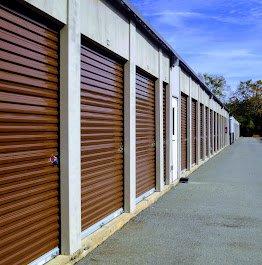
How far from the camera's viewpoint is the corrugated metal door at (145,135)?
11.4 meters

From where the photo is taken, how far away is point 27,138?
5719 millimetres

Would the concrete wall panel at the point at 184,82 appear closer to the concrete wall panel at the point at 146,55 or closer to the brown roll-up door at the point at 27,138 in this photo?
the concrete wall panel at the point at 146,55

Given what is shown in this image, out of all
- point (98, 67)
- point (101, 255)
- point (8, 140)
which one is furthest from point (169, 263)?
point (98, 67)

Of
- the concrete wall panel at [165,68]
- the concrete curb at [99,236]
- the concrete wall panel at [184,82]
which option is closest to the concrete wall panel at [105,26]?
the concrete curb at [99,236]

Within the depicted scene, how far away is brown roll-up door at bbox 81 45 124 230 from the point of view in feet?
25.2

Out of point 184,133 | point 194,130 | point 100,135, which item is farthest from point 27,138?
point 194,130

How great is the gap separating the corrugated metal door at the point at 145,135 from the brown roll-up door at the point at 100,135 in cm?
153

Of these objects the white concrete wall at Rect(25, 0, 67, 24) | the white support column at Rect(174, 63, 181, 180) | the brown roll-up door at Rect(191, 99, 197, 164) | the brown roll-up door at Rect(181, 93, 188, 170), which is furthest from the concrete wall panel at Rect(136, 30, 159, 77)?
the brown roll-up door at Rect(191, 99, 197, 164)

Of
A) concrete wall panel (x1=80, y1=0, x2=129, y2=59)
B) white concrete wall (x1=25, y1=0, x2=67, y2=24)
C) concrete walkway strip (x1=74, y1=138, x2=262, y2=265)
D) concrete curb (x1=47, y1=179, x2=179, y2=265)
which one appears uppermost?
concrete wall panel (x1=80, y1=0, x2=129, y2=59)

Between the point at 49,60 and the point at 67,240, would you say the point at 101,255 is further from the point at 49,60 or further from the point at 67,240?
the point at 49,60

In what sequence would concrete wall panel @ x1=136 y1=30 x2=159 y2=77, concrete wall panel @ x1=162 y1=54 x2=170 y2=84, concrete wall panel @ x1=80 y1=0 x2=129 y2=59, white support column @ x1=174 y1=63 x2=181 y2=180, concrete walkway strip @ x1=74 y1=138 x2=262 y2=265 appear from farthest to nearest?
1. white support column @ x1=174 y1=63 x2=181 y2=180
2. concrete wall panel @ x1=162 y1=54 x2=170 y2=84
3. concrete wall panel @ x1=136 y1=30 x2=159 y2=77
4. concrete wall panel @ x1=80 y1=0 x2=129 y2=59
5. concrete walkway strip @ x1=74 y1=138 x2=262 y2=265

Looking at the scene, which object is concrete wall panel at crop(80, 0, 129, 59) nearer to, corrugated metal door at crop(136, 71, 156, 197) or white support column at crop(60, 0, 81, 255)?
white support column at crop(60, 0, 81, 255)

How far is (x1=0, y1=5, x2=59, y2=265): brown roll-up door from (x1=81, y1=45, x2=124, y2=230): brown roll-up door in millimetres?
1178

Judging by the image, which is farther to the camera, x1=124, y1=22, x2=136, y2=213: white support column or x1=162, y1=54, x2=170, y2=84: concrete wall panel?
x1=162, y1=54, x2=170, y2=84: concrete wall panel
